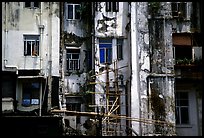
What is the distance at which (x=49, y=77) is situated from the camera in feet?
51.9

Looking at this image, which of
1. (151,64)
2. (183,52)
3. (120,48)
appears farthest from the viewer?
(120,48)

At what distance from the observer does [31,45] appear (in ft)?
52.6

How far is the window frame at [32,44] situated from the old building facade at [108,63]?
0.05 metres

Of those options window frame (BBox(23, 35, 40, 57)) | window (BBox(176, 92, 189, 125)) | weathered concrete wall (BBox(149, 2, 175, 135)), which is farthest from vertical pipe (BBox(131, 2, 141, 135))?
window frame (BBox(23, 35, 40, 57))

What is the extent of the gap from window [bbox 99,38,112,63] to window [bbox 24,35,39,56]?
3221 millimetres

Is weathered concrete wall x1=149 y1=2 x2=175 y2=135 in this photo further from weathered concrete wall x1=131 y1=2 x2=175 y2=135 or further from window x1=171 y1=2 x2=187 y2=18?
window x1=171 y1=2 x2=187 y2=18

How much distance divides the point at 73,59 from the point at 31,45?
2231 millimetres

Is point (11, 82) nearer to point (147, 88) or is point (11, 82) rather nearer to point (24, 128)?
point (24, 128)

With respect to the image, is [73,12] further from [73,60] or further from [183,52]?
[183,52]

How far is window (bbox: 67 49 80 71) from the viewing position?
53.9ft

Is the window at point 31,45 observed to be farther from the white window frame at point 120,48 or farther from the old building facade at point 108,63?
the white window frame at point 120,48

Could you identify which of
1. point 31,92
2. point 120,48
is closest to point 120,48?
point 120,48

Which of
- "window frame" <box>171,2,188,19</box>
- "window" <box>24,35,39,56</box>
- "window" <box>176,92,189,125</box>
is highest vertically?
"window frame" <box>171,2,188,19</box>

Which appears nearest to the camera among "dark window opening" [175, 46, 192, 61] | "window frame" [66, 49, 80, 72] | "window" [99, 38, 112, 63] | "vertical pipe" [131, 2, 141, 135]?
"vertical pipe" [131, 2, 141, 135]
